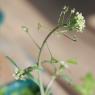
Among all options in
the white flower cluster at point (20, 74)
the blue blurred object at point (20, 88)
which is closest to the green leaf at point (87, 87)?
the white flower cluster at point (20, 74)

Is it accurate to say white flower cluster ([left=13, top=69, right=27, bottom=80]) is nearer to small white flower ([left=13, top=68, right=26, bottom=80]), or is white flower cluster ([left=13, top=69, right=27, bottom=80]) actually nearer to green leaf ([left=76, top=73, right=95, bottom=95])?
small white flower ([left=13, top=68, right=26, bottom=80])

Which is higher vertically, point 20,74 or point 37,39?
point 20,74

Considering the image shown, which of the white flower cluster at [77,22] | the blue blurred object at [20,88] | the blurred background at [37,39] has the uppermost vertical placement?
the white flower cluster at [77,22]

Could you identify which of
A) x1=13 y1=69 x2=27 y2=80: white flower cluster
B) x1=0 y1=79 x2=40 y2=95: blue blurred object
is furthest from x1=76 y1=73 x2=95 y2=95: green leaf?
x1=0 y1=79 x2=40 y2=95: blue blurred object

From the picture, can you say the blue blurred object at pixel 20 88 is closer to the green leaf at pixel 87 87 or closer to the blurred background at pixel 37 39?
the blurred background at pixel 37 39

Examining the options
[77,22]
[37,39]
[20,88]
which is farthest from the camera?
[37,39]

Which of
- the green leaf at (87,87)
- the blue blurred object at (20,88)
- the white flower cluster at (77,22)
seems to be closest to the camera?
the white flower cluster at (77,22)

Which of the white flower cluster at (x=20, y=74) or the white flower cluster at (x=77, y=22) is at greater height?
the white flower cluster at (x=77, y=22)

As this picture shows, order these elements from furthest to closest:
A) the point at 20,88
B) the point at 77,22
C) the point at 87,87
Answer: the point at 20,88 < the point at 87,87 < the point at 77,22

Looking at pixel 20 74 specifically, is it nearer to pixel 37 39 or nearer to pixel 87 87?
pixel 87 87

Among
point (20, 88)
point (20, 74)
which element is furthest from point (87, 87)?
point (20, 88)
